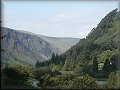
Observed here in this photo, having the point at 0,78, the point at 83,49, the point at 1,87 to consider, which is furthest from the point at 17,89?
the point at 83,49

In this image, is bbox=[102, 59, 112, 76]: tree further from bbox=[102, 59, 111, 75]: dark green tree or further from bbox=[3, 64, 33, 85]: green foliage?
bbox=[3, 64, 33, 85]: green foliage

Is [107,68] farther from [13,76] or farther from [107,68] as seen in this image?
[13,76]

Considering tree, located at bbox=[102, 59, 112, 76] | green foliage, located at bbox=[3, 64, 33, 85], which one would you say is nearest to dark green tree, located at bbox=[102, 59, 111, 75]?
tree, located at bbox=[102, 59, 112, 76]

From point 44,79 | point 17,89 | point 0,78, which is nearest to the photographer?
point 17,89

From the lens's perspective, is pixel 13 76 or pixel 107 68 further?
pixel 107 68

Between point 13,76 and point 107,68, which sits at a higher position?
point 13,76

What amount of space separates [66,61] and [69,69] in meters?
13.0

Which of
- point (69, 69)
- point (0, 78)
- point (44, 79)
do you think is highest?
point (0, 78)

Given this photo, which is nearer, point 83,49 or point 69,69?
point 69,69

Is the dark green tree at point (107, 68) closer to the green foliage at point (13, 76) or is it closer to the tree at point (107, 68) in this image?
the tree at point (107, 68)

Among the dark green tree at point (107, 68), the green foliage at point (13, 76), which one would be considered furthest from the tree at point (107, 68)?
the green foliage at point (13, 76)

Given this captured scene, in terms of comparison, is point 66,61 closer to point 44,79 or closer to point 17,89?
point 44,79

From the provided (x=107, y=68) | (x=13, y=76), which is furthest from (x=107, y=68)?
(x=13, y=76)

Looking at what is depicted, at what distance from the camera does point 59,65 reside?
172 meters
